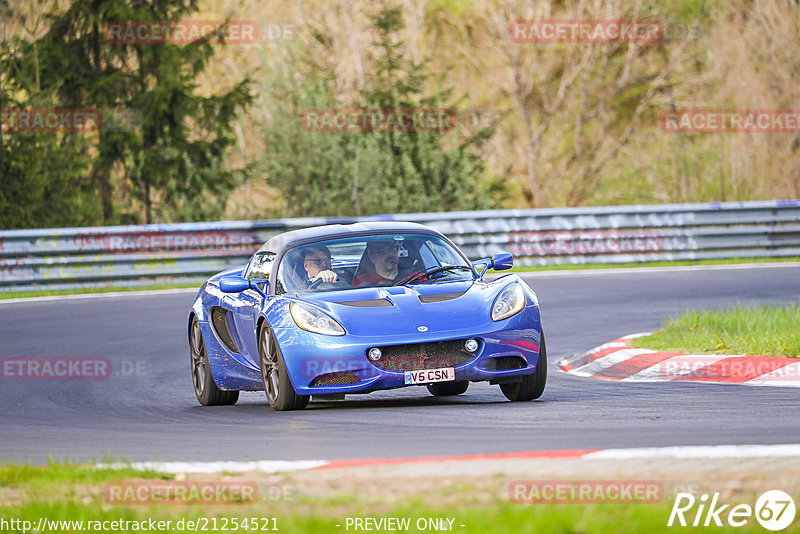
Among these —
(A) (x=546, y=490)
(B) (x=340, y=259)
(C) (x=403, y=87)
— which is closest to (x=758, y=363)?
(B) (x=340, y=259)

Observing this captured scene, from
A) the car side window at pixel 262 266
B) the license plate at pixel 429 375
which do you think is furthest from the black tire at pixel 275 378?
the car side window at pixel 262 266

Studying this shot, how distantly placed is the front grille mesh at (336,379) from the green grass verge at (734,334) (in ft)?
13.0

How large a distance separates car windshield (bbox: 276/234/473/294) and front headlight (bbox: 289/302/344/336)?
50 cm

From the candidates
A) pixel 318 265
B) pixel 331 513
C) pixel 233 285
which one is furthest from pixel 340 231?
pixel 331 513

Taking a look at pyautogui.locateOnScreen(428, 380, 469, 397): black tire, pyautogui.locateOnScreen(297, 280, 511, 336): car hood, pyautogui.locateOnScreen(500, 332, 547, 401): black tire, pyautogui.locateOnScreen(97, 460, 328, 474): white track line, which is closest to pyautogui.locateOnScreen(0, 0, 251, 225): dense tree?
pyautogui.locateOnScreen(428, 380, 469, 397): black tire

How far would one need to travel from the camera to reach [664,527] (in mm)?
4852

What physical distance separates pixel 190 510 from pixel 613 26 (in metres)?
32.5

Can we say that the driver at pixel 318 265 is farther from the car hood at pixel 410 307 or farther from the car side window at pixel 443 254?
the car side window at pixel 443 254

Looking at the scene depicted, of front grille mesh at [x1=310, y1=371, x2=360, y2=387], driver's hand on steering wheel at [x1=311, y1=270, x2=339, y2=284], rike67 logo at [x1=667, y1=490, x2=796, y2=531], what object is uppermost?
rike67 logo at [x1=667, y1=490, x2=796, y2=531]

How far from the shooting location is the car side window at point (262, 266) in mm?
10859

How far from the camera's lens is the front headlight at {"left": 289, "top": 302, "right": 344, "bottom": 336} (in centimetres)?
934

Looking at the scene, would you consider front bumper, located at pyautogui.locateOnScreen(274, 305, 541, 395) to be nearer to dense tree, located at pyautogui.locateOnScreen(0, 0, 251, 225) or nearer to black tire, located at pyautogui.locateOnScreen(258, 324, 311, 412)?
black tire, located at pyautogui.locateOnScreen(258, 324, 311, 412)

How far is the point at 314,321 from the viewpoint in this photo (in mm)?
9430

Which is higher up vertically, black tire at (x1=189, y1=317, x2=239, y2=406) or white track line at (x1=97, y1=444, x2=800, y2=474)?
white track line at (x1=97, y1=444, x2=800, y2=474)
